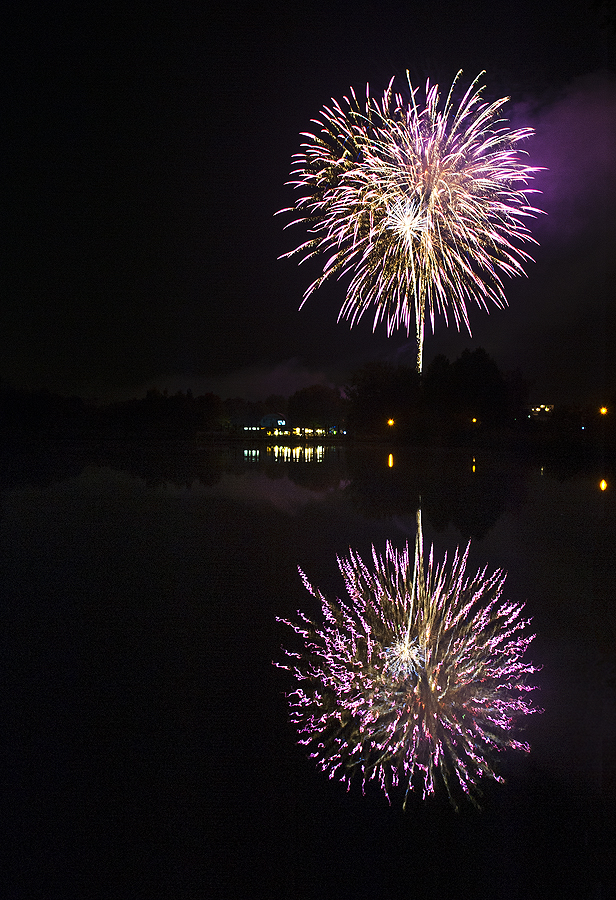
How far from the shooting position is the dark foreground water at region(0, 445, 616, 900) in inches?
93.2

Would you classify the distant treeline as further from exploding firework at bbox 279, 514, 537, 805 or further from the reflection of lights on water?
exploding firework at bbox 279, 514, 537, 805

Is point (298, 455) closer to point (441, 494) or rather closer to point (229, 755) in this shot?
point (441, 494)

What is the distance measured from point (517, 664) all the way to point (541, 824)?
1.84m

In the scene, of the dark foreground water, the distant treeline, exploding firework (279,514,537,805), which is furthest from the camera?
the distant treeline

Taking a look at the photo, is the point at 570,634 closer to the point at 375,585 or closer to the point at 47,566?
the point at 375,585

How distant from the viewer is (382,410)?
7431 cm

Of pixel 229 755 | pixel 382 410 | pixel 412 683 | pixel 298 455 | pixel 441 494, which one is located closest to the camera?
pixel 229 755

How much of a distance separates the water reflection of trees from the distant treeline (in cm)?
2751

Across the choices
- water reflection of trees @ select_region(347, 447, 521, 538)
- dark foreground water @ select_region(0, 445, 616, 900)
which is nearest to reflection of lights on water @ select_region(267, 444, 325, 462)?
water reflection of trees @ select_region(347, 447, 521, 538)

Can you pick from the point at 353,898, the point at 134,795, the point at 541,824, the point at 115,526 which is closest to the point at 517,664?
the point at 541,824

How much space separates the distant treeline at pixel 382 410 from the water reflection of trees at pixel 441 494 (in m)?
27.5

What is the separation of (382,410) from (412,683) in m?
71.2

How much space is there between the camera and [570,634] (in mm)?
4961

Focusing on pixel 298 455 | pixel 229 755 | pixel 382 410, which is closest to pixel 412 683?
pixel 229 755
